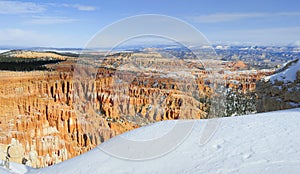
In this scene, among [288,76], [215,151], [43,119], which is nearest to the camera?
[215,151]

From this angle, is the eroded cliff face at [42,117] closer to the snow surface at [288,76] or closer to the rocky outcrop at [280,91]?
the rocky outcrop at [280,91]

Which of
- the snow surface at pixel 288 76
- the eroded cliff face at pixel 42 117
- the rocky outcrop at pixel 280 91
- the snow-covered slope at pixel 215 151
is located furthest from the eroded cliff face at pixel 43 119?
the snow-covered slope at pixel 215 151

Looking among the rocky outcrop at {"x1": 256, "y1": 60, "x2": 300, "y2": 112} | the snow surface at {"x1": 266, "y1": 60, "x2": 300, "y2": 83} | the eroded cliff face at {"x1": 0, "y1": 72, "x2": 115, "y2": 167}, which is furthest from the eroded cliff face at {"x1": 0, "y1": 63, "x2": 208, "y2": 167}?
the snow surface at {"x1": 266, "y1": 60, "x2": 300, "y2": 83}

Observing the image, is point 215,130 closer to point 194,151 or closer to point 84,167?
point 194,151

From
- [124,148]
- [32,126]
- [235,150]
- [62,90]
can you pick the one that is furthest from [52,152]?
[235,150]

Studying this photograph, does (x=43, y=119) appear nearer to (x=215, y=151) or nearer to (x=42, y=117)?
(x=42, y=117)

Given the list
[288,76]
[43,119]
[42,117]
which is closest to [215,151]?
[288,76]
